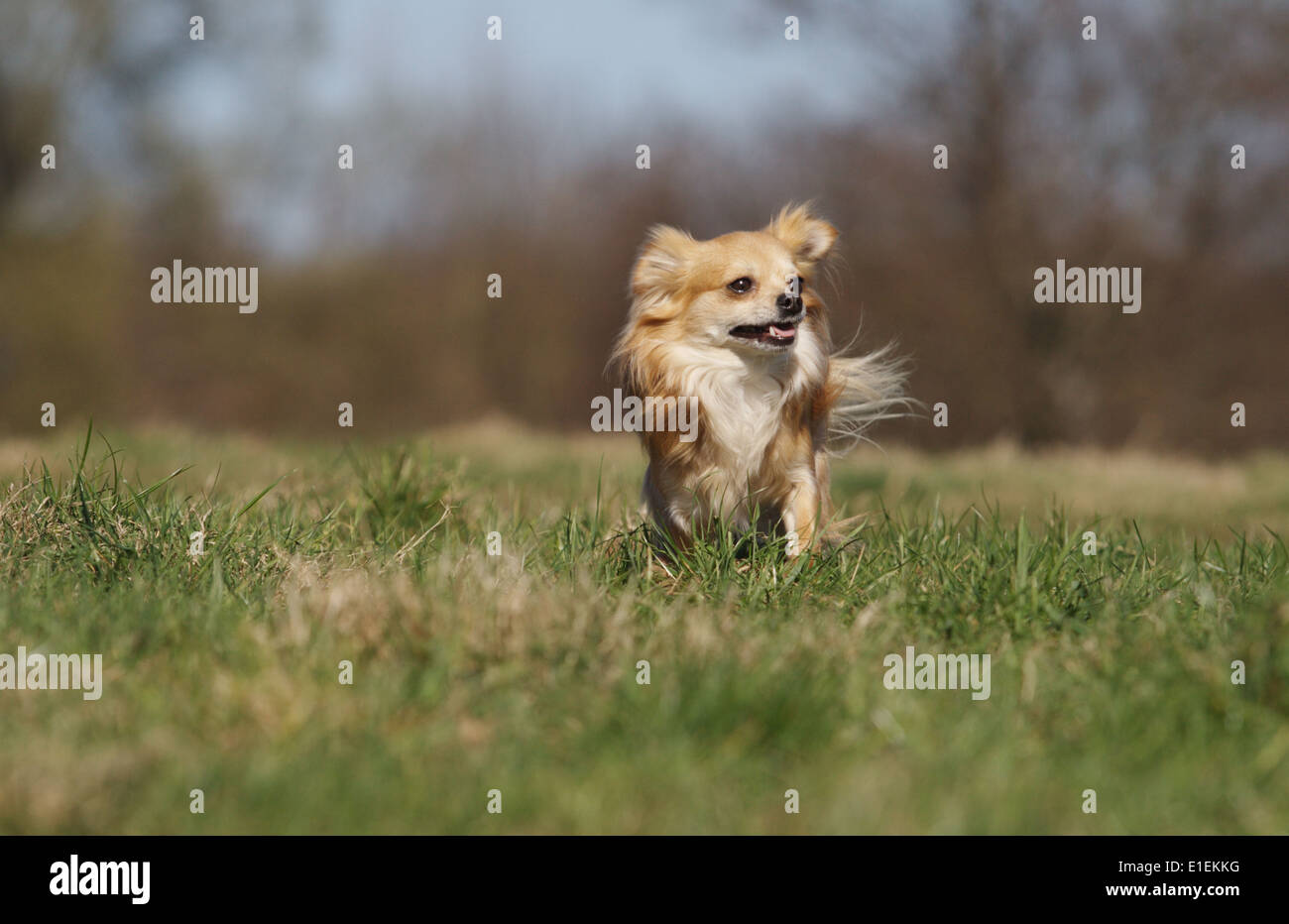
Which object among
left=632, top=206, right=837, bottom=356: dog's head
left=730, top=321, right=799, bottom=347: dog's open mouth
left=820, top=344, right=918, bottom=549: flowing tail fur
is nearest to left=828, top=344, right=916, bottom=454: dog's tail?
left=820, top=344, right=918, bottom=549: flowing tail fur

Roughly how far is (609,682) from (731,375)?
2072 mm

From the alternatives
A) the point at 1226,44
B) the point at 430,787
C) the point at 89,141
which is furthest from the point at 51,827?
the point at 89,141

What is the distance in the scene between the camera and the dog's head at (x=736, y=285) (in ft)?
15.2

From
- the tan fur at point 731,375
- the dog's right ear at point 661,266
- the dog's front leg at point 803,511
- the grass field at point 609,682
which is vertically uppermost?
the dog's right ear at point 661,266

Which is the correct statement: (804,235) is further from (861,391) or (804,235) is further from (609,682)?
(609,682)

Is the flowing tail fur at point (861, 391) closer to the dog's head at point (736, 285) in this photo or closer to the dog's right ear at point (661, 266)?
the dog's head at point (736, 285)

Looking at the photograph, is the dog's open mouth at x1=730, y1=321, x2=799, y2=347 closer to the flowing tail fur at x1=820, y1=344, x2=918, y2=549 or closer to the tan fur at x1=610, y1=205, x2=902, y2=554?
the tan fur at x1=610, y1=205, x2=902, y2=554

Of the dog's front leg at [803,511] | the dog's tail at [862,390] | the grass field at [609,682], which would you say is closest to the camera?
the grass field at [609,682]

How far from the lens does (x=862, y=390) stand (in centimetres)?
528

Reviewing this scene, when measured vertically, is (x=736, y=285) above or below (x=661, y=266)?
below

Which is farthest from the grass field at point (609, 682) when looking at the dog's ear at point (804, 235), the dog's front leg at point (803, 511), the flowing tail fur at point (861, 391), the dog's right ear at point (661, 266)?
the dog's ear at point (804, 235)

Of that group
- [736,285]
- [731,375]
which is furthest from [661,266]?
[731,375]

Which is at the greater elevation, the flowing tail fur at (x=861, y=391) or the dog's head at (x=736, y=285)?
the dog's head at (x=736, y=285)
